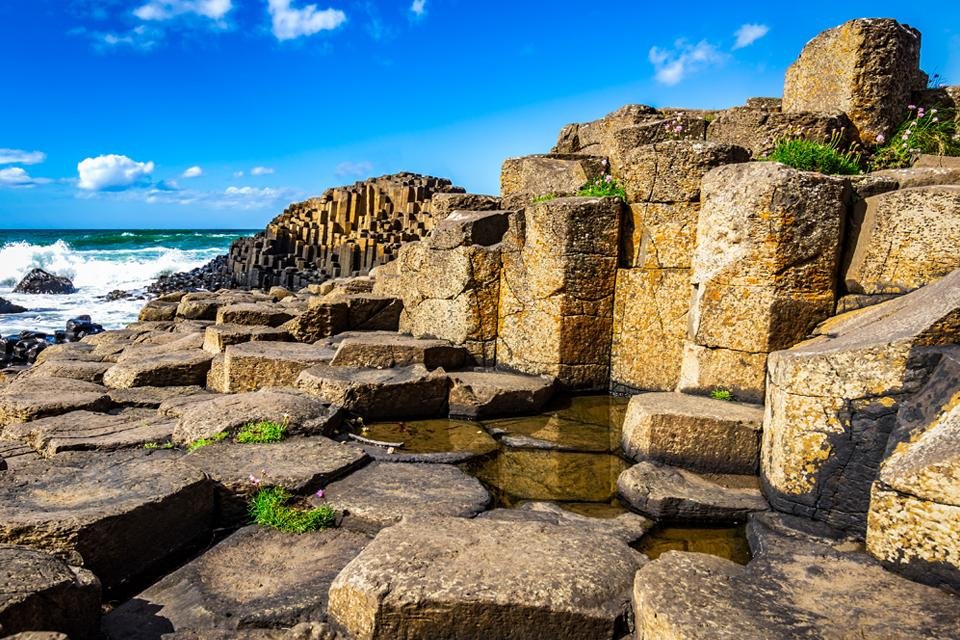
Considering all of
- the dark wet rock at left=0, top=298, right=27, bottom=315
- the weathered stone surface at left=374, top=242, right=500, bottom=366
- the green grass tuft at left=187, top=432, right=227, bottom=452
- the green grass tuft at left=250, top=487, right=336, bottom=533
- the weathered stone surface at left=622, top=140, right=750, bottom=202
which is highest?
the weathered stone surface at left=622, top=140, right=750, bottom=202

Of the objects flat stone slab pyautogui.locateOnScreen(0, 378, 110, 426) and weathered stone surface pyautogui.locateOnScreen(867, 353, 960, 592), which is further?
flat stone slab pyautogui.locateOnScreen(0, 378, 110, 426)

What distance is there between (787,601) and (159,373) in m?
5.93

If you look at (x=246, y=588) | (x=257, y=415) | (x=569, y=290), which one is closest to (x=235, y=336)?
(x=257, y=415)

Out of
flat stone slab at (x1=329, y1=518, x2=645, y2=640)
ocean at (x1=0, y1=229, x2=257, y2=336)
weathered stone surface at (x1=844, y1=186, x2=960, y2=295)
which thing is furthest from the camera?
ocean at (x1=0, y1=229, x2=257, y2=336)

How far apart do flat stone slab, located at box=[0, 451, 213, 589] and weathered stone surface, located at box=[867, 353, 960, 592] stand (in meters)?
3.26

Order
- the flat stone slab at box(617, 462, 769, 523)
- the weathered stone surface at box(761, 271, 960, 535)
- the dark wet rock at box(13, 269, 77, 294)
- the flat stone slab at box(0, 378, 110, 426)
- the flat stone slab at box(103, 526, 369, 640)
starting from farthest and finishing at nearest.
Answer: the dark wet rock at box(13, 269, 77, 294) → the flat stone slab at box(0, 378, 110, 426) → the flat stone slab at box(617, 462, 769, 523) → the weathered stone surface at box(761, 271, 960, 535) → the flat stone slab at box(103, 526, 369, 640)

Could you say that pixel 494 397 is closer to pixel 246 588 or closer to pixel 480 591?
pixel 246 588

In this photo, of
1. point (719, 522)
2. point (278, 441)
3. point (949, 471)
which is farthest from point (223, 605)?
point (949, 471)

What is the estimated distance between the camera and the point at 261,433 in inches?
171

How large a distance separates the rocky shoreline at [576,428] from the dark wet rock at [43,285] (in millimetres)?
21906

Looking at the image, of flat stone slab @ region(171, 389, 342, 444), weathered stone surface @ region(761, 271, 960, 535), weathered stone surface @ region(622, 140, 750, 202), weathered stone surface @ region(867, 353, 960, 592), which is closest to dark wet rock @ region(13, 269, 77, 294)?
flat stone slab @ region(171, 389, 342, 444)

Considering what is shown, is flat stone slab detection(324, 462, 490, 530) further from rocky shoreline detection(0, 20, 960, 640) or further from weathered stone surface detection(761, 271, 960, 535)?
weathered stone surface detection(761, 271, 960, 535)

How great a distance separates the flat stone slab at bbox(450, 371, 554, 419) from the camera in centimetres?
561

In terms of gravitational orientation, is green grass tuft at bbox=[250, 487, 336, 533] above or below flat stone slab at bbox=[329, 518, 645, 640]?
Answer: below
